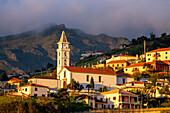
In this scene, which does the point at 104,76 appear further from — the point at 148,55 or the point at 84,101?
the point at 148,55

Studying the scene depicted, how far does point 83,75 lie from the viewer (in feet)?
297

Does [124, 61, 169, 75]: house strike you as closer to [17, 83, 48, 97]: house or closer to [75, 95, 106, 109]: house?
[75, 95, 106, 109]: house

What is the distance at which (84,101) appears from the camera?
73.1 m

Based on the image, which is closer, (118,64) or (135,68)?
(135,68)

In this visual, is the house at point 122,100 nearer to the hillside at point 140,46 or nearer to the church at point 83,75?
the church at point 83,75

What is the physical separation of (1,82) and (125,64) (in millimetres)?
36435

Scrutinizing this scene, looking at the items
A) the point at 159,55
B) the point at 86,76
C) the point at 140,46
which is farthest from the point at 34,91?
the point at 140,46

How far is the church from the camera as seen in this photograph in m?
89.6

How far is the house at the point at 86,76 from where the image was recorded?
89.3m

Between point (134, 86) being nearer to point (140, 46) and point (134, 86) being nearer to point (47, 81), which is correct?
point (47, 81)

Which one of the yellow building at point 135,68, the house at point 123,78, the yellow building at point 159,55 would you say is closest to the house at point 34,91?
the house at point 123,78

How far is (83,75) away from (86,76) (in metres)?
0.80

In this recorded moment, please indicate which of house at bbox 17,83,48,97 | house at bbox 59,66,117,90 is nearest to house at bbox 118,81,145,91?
house at bbox 59,66,117,90

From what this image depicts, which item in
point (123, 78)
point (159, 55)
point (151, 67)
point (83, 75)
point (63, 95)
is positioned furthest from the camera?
point (159, 55)
